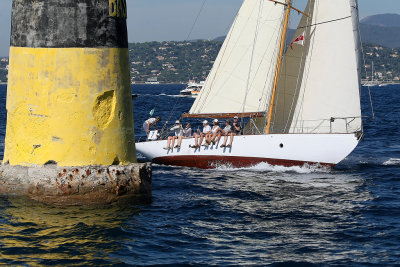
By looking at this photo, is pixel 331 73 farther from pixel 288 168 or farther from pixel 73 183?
pixel 73 183

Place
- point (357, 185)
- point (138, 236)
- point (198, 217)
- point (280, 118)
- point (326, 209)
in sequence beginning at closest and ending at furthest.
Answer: point (138, 236)
point (198, 217)
point (326, 209)
point (357, 185)
point (280, 118)

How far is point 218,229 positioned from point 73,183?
293 cm

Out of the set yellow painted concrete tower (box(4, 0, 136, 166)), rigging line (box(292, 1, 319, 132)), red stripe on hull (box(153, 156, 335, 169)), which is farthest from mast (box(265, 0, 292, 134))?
yellow painted concrete tower (box(4, 0, 136, 166))

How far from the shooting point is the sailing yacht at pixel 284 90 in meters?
22.5

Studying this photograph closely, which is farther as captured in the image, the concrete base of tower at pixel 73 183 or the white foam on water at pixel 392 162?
the white foam on water at pixel 392 162

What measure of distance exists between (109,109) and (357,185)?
8.91 metres

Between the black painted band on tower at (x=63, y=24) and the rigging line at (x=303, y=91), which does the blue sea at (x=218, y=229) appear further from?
the rigging line at (x=303, y=91)

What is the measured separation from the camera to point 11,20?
13141 millimetres

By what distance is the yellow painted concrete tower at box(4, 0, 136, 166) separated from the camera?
490 inches

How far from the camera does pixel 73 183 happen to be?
1255 cm

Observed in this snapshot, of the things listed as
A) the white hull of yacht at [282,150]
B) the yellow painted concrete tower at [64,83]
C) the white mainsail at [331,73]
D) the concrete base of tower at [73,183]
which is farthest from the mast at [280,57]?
the yellow painted concrete tower at [64,83]

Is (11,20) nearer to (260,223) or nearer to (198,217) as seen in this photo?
(198,217)

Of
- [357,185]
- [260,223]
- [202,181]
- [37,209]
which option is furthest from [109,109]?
[357,185]

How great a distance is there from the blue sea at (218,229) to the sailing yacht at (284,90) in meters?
4.22
